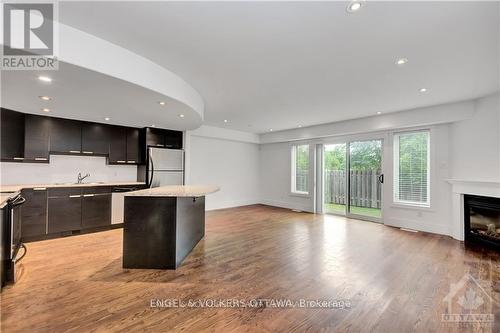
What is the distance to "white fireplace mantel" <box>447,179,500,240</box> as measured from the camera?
3.68 meters

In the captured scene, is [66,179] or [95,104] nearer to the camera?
[95,104]

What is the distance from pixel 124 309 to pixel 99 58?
2462 mm

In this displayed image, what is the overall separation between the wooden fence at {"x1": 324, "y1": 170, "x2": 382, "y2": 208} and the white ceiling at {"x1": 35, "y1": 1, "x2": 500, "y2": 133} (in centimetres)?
238

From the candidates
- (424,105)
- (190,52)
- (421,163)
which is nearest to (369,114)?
(424,105)

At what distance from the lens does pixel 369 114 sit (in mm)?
5012

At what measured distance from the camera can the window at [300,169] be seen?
7.14 m

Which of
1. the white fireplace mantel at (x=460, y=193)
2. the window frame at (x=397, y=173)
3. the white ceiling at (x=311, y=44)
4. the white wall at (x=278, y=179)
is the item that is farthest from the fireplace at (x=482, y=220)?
the white wall at (x=278, y=179)

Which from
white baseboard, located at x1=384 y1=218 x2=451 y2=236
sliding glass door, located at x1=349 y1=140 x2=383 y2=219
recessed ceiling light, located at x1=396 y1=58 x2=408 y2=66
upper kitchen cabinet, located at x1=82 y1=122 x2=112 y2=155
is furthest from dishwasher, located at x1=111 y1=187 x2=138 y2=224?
white baseboard, located at x1=384 y1=218 x2=451 y2=236

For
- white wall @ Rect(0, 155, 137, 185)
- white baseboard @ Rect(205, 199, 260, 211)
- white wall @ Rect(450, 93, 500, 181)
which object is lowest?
white baseboard @ Rect(205, 199, 260, 211)

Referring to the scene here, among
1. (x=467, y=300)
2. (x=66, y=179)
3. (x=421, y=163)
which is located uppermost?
(x=421, y=163)

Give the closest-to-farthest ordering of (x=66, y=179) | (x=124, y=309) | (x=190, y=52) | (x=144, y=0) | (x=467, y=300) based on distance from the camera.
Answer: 1. (x=144, y=0)
2. (x=124, y=309)
3. (x=467, y=300)
4. (x=190, y=52)
5. (x=66, y=179)

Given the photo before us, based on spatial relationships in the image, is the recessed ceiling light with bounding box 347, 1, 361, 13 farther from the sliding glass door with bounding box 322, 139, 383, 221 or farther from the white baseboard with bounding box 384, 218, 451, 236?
the white baseboard with bounding box 384, 218, 451, 236

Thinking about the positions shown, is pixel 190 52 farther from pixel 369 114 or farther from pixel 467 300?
pixel 369 114

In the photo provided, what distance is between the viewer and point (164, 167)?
5.36m
